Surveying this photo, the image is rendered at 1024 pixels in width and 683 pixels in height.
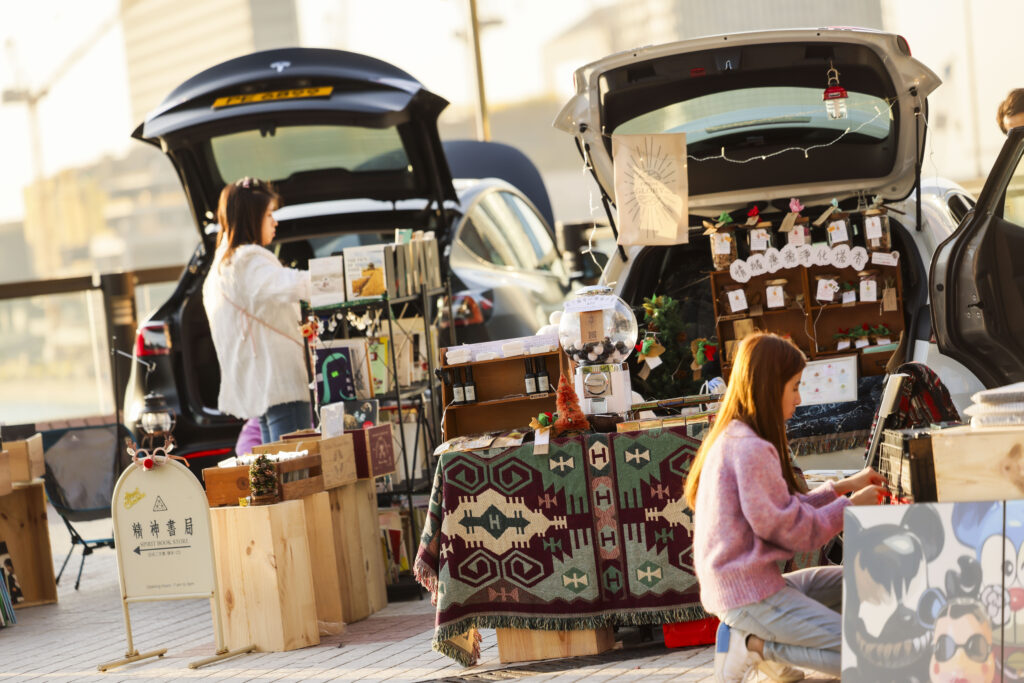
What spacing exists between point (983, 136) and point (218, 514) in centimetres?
1450

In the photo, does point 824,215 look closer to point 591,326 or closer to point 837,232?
point 837,232

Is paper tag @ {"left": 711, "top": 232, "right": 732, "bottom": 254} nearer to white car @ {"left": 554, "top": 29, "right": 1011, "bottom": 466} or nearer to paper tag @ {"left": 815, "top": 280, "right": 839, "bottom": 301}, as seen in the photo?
white car @ {"left": 554, "top": 29, "right": 1011, "bottom": 466}

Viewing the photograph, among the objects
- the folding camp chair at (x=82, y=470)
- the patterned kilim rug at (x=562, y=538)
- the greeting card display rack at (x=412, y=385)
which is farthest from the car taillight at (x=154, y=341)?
the patterned kilim rug at (x=562, y=538)

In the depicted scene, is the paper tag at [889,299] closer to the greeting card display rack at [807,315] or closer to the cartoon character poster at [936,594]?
the greeting card display rack at [807,315]

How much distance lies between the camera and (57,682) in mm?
5547

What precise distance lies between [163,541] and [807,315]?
12.3ft

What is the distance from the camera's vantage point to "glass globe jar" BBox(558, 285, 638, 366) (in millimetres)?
5316

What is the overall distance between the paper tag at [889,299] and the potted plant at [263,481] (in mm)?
3517

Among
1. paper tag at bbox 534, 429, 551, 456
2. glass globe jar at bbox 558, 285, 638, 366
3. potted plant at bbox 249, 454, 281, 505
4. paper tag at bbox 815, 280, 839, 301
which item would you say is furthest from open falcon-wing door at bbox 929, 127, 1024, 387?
potted plant at bbox 249, 454, 281, 505

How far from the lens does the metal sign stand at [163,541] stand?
224 inches

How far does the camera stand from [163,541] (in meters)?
5.79

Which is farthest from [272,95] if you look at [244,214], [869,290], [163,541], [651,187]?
[869,290]

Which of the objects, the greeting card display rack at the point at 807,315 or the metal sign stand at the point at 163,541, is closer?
the metal sign stand at the point at 163,541

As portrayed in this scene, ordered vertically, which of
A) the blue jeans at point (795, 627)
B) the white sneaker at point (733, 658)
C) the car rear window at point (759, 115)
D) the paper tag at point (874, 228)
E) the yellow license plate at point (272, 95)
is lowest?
the white sneaker at point (733, 658)
